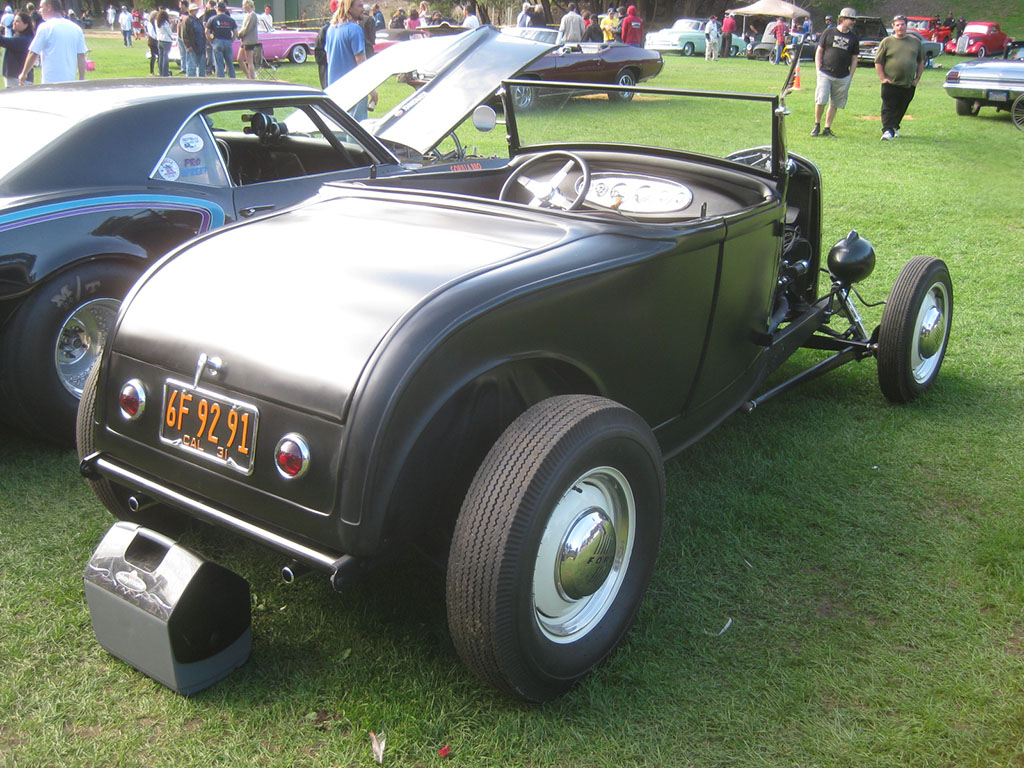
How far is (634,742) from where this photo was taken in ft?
7.14

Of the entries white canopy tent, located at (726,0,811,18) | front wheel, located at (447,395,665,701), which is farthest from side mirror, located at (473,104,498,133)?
white canopy tent, located at (726,0,811,18)

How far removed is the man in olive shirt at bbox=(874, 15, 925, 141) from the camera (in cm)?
1170

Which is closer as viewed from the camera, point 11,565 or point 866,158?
point 11,565

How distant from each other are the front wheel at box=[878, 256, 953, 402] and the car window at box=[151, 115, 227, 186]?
327cm

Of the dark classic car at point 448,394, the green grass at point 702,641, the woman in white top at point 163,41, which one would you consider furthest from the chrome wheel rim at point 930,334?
the woman in white top at point 163,41

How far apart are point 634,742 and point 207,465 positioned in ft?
4.24

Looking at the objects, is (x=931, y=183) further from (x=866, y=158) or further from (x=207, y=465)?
(x=207, y=465)

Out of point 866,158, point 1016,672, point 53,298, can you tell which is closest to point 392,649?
point 1016,672

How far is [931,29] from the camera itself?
1401 inches

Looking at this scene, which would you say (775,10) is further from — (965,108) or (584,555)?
(584,555)

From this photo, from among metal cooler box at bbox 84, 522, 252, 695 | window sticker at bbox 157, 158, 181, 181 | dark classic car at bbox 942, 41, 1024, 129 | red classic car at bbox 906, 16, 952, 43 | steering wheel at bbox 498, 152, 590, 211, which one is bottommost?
metal cooler box at bbox 84, 522, 252, 695

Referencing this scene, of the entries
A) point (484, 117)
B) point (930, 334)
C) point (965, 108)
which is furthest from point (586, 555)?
point (965, 108)

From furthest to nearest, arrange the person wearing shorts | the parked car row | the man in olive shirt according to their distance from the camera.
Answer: the parked car row < the person wearing shorts < the man in olive shirt

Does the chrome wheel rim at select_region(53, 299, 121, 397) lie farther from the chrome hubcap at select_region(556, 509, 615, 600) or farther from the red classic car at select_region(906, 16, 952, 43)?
the red classic car at select_region(906, 16, 952, 43)
